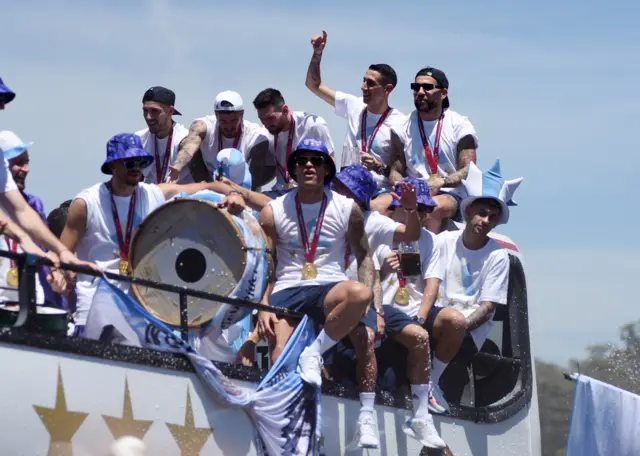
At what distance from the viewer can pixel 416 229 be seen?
414 inches

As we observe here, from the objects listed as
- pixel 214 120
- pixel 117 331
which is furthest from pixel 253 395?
pixel 214 120

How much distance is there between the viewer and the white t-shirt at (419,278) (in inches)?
445

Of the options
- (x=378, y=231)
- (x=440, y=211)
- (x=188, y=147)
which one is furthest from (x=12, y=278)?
(x=440, y=211)

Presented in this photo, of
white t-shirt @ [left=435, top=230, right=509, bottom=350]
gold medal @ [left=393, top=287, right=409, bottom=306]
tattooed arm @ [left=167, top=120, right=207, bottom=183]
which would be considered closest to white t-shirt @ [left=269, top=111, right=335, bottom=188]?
tattooed arm @ [left=167, top=120, right=207, bottom=183]

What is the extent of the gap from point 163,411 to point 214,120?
12.0 ft

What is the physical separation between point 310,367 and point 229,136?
2.66m

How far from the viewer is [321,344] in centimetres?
994

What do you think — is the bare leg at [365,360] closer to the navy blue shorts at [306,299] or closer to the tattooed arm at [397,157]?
the navy blue shorts at [306,299]

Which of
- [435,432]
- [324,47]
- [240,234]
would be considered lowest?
[435,432]

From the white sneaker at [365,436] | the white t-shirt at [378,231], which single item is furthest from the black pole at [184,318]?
the white t-shirt at [378,231]

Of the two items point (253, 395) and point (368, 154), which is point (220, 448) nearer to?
point (253, 395)

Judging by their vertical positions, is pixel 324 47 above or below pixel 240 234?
above

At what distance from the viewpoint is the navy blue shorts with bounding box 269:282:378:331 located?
9969mm

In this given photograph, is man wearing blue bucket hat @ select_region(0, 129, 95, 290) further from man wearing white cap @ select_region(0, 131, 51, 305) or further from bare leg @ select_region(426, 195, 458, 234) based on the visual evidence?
bare leg @ select_region(426, 195, 458, 234)
